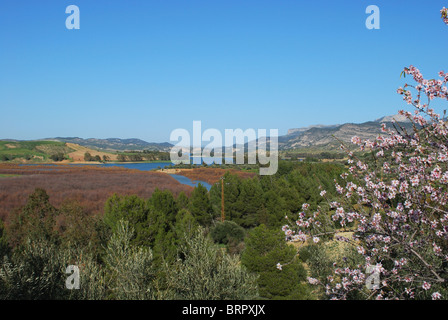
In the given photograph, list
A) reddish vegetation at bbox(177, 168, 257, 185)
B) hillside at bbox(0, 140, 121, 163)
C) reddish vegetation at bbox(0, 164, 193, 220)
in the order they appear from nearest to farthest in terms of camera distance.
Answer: reddish vegetation at bbox(0, 164, 193, 220) → reddish vegetation at bbox(177, 168, 257, 185) → hillside at bbox(0, 140, 121, 163)

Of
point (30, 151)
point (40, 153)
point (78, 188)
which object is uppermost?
point (30, 151)

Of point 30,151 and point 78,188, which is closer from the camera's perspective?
point 78,188

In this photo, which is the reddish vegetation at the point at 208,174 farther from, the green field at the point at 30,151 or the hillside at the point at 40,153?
the green field at the point at 30,151

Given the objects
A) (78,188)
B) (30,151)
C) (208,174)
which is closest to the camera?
(78,188)

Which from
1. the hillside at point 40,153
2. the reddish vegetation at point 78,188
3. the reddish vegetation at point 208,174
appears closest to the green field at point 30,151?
the hillside at point 40,153

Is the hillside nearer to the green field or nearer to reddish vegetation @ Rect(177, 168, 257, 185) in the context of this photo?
the green field

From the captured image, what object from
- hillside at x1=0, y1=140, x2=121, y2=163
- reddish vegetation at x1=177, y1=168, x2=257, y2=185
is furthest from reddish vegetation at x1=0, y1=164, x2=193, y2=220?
hillside at x1=0, y1=140, x2=121, y2=163

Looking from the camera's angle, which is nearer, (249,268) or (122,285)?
(122,285)

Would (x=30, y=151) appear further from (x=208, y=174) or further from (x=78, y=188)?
(x=78, y=188)

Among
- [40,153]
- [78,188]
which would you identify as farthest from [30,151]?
[78,188]
